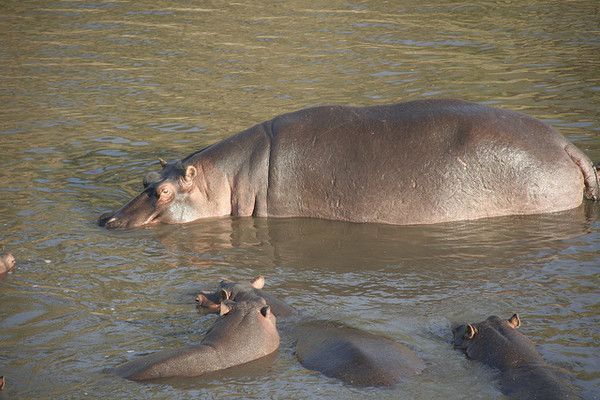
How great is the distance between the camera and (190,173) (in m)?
8.90

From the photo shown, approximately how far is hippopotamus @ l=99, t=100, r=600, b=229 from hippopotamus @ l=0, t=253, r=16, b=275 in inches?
48.9

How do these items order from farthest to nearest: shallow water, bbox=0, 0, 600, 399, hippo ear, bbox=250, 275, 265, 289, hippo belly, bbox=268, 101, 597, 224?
1. hippo belly, bbox=268, 101, 597, 224
2. hippo ear, bbox=250, 275, 265, 289
3. shallow water, bbox=0, 0, 600, 399

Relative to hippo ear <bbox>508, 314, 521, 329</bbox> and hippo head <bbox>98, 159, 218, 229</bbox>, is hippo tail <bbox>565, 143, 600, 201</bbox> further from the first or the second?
hippo head <bbox>98, 159, 218, 229</bbox>

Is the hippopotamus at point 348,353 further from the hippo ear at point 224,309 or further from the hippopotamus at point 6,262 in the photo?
the hippopotamus at point 6,262

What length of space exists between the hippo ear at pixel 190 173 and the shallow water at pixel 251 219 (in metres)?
0.42

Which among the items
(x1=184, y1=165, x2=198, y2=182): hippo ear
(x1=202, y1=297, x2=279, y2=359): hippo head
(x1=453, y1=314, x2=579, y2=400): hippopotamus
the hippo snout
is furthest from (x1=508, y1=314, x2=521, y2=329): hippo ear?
the hippo snout

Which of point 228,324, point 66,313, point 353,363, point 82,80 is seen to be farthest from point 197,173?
point 82,80

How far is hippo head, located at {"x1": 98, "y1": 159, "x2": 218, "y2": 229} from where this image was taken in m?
8.88

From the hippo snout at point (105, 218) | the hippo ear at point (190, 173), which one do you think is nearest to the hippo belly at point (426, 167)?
the hippo ear at point (190, 173)

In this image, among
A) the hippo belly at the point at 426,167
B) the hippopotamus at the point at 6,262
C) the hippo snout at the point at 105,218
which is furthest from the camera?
the hippo snout at the point at 105,218

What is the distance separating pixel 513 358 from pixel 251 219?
3.79 metres

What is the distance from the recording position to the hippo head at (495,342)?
567 centimetres

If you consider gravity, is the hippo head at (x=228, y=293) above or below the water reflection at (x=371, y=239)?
above

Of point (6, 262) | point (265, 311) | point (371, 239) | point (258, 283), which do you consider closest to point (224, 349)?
point (265, 311)
